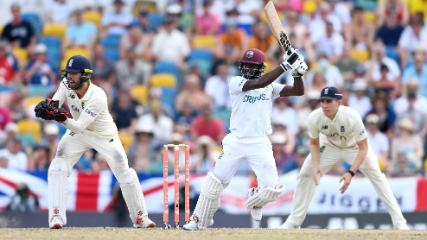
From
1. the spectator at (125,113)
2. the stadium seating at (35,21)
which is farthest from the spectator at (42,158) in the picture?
the stadium seating at (35,21)

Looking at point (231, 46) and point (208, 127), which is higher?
point (231, 46)

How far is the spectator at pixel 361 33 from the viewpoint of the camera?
47.1 feet

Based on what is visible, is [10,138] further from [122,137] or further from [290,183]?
[290,183]

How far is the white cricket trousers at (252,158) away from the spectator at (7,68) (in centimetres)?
746

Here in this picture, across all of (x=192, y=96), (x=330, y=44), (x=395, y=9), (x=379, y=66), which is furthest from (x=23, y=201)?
(x=395, y=9)

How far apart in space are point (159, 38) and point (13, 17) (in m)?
3.36

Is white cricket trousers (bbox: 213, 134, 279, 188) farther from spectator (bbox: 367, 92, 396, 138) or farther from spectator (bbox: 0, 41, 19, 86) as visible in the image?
spectator (bbox: 0, 41, 19, 86)

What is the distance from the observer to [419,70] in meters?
13.3

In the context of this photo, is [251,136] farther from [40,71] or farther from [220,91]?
[40,71]

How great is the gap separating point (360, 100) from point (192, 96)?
3226 mm

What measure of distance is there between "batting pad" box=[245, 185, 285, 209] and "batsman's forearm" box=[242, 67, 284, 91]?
1.11 metres

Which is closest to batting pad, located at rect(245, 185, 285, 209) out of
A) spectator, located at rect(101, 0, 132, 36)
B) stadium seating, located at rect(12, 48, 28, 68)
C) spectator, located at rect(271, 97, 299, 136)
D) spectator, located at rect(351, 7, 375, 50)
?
spectator, located at rect(271, 97, 299, 136)

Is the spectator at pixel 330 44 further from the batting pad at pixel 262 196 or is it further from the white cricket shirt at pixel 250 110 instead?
the batting pad at pixel 262 196

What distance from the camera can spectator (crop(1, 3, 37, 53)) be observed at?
47.0 ft
